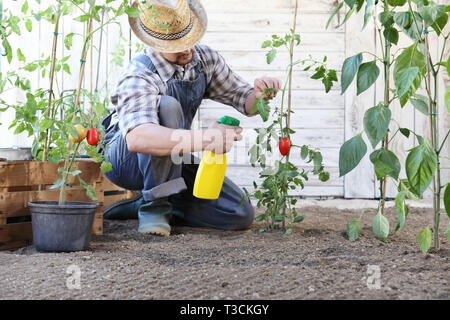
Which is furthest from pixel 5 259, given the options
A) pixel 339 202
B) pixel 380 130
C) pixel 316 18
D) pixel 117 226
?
pixel 316 18

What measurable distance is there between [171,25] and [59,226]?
78 cm

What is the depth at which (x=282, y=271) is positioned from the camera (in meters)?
1.27

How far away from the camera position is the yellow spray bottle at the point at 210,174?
1678 millimetres

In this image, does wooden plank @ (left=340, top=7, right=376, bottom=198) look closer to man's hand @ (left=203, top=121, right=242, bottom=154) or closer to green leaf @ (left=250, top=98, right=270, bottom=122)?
green leaf @ (left=250, top=98, right=270, bottom=122)

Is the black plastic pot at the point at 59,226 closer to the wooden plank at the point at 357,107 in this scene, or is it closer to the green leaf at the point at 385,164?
the green leaf at the point at 385,164

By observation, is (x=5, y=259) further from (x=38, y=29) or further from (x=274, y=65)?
(x=274, y=65)

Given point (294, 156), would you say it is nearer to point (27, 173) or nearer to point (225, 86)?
point (225, 86)

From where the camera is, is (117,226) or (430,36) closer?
(117,226)

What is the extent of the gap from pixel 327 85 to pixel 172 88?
594 mm

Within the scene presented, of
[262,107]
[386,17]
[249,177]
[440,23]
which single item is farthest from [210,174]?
[249,177]

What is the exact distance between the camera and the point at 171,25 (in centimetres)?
175

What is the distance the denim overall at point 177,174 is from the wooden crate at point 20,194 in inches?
11.1

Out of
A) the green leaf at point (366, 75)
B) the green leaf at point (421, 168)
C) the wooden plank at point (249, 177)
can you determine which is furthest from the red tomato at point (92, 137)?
the wooden plank at point (249, 177)

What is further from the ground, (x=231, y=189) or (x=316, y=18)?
(x=316, y=18)
